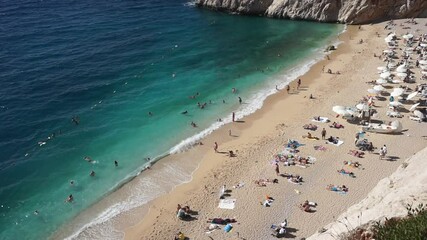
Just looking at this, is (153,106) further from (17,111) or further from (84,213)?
(84,213)

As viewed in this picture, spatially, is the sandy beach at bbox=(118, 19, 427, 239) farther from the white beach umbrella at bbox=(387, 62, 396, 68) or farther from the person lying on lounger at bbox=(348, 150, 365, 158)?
the white beach umbrella at bbox=(387, 62, 396, 68)

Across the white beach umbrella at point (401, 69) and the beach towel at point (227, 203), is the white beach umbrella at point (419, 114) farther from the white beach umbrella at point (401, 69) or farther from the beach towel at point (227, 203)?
the beach towel at point (227, 203)

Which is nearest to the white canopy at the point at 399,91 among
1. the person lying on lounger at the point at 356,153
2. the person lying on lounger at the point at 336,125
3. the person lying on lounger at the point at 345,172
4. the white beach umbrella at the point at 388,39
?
the person lying on lounger at the point at 336,125

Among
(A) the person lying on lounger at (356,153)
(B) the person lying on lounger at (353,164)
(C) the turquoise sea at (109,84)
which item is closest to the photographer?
(B) the person lying on lounger at (353,164)

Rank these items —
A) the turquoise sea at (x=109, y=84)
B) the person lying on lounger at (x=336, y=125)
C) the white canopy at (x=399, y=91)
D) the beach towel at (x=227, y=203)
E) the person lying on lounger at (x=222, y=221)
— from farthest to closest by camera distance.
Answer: the white canopy at (x=399, y=91), the person lying on lounger at (x=336, y=125), the turquoise sea at (x=109, y=84), the beach towel at (x=227, y=203), the person lying on lounger at (x=222, y=221)

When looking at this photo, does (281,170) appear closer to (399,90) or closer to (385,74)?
(399,90)
